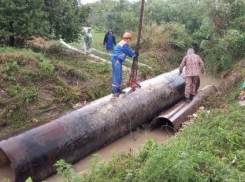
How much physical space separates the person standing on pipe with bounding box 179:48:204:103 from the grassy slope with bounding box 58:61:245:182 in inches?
79.3

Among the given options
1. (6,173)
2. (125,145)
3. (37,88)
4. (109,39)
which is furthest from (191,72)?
(109,39)

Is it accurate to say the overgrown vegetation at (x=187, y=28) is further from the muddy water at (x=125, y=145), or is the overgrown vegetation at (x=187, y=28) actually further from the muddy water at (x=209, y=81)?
the muddy water at (x=125, y=145)

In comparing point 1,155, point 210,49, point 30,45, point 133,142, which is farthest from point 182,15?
point 1,155

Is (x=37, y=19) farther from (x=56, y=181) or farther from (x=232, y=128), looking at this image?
(x=232, y=128)

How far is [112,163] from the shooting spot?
5.39m

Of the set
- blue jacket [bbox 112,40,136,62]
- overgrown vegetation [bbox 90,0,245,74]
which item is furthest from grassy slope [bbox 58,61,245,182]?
overgrown vegetation [bbox 90,0,245,74]

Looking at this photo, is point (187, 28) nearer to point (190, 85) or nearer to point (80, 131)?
point (190, 85)

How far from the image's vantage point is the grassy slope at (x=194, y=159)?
14.2ft

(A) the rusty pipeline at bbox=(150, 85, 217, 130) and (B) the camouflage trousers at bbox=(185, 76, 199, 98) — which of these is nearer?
(A) the rusty pipeline at bbox=(150, 85, 217, 130)

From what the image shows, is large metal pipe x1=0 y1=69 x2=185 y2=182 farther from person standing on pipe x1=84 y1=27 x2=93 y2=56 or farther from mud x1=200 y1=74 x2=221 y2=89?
person standing on pipe x1=84 y1=27 x2=93 y2=56

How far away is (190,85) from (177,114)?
1352mm

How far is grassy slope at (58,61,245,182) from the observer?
170 inches

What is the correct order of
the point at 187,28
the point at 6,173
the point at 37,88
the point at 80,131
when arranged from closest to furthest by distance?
1. the point at 6,173
2. the point at 80,131
3. the point at 37,88
4. the point at 187,28

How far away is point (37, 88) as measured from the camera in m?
9.03
